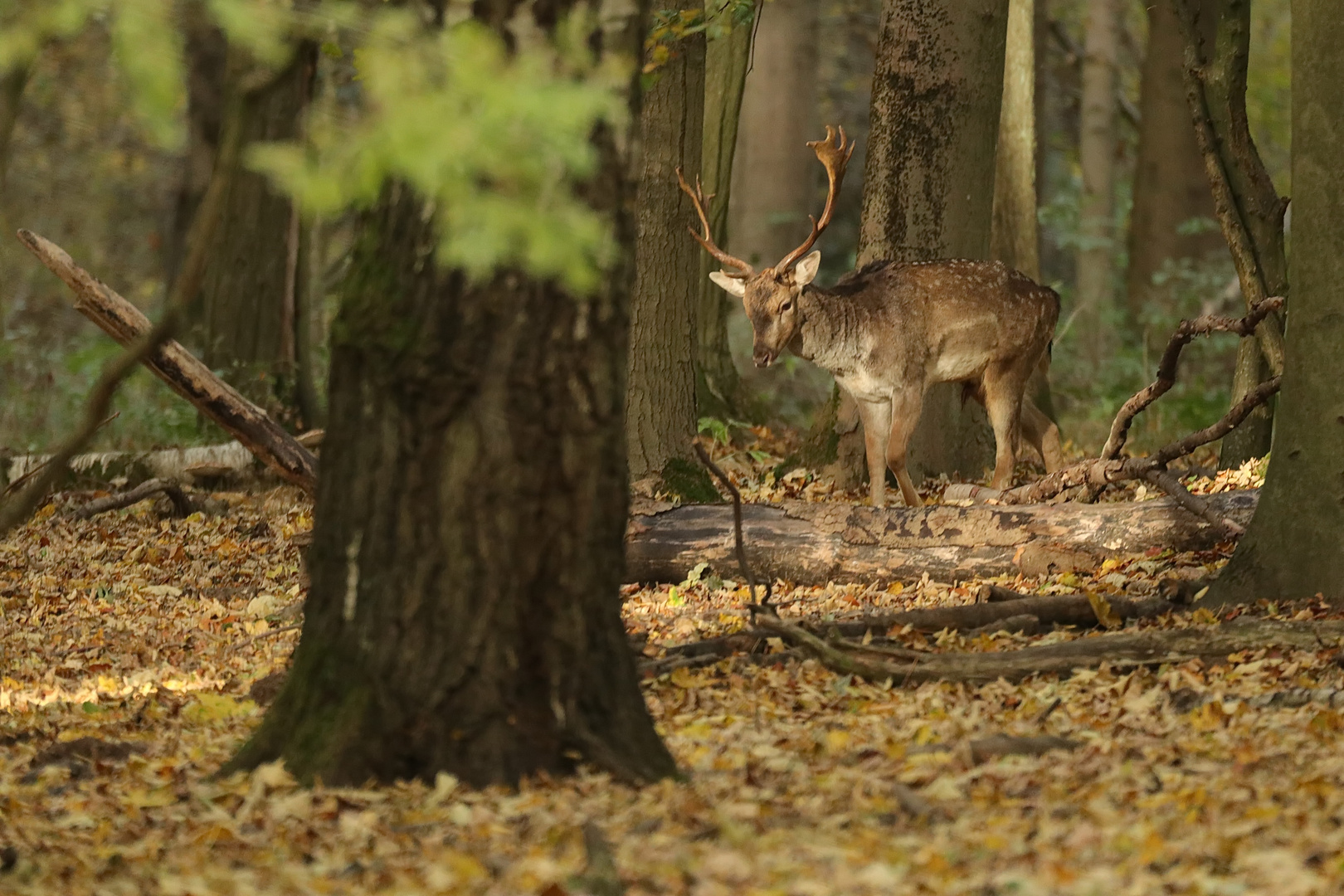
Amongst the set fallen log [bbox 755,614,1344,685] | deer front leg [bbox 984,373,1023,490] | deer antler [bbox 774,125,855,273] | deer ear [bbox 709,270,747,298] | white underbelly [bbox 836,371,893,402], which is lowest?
fallen log [bbox 755,614,1344,685]

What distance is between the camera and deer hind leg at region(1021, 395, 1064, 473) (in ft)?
39.1

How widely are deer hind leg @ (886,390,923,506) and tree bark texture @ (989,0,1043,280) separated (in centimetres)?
536

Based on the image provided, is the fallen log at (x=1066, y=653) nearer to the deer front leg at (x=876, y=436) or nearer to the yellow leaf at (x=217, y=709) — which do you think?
the yellow leaf at (x=217, y=709)

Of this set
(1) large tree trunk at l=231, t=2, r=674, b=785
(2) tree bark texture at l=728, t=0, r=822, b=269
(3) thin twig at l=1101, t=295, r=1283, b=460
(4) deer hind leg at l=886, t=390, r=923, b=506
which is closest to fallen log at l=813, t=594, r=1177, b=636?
(3) thin twig at l=1101, t=295, r=1283, b=460

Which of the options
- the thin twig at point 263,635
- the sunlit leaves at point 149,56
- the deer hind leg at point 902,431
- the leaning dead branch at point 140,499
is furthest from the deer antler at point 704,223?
the sunlit leaves at point 149,56

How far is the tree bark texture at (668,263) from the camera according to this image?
1071 centimetres

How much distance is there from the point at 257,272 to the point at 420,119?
11.3 metres

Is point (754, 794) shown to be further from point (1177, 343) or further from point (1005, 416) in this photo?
point (1005, 416)

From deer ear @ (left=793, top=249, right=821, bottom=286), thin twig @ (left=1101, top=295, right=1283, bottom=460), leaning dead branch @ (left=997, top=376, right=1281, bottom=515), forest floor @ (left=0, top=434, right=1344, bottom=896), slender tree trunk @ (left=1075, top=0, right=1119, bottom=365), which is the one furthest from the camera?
slender tree trunk @ (left=1075, top=0, right=1119, bottom=365)

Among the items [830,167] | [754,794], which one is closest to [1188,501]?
[830,167]

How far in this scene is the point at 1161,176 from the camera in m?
21.2

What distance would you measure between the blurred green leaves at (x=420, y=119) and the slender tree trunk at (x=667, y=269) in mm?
6552

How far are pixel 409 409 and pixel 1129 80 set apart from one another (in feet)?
108

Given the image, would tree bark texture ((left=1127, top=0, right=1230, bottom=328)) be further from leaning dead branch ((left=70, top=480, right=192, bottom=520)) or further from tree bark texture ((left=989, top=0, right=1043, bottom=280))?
leaning dead branch ((left=70, top=480, right=192, bottom=520))
